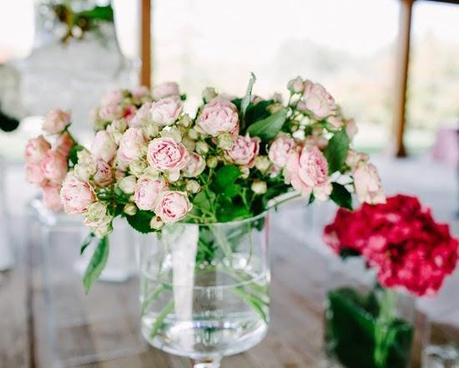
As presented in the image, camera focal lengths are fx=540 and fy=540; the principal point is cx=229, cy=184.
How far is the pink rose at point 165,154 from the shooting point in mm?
601

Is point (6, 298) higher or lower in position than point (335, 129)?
lower

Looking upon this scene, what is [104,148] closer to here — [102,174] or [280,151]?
[102,174]

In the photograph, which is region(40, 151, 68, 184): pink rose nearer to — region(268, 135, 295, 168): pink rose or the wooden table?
region(268, 135, 295, 168): pink rose

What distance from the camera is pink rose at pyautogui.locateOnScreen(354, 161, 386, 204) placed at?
2.42ft

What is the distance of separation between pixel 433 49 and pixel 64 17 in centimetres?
692

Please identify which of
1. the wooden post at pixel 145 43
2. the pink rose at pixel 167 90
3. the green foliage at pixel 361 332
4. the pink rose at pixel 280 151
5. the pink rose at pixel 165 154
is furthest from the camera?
the wooden post at pixel 145 43

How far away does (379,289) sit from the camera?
982 millimetres

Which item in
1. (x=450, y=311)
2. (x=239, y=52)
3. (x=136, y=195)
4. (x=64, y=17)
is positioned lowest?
(x=450, y=311)

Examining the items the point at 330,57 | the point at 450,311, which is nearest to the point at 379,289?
the point at 450,311

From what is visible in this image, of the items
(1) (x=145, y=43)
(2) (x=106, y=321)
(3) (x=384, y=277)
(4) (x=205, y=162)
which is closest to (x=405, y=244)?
(3) (x=384, y=277)

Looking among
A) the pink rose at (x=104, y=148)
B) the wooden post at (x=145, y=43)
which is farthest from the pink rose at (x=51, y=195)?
the wooden post at (x=145, y=43)

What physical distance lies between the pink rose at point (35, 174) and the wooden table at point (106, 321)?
1.31ft

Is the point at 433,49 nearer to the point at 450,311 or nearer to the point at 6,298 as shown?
the point at 450,311

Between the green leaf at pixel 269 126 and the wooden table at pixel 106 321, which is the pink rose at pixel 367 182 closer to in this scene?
the green leaf at pixel 269 126
